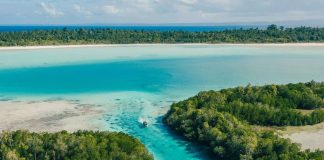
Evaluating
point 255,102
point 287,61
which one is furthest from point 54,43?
point 255,102

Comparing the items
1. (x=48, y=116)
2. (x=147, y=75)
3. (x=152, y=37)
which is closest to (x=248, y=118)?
(x=48, y=116)

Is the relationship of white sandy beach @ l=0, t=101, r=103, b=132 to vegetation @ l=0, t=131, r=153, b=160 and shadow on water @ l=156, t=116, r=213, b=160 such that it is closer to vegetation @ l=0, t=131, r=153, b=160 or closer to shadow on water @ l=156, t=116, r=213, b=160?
shadow on water @ l=156, t=116, r=213, b=160

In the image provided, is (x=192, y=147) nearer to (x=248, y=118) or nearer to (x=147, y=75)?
(x=248, y=118)

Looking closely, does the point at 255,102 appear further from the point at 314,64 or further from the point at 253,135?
the point at 314,64

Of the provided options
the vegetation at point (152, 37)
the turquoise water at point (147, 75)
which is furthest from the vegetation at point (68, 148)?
the vegetation at point (152, 37)

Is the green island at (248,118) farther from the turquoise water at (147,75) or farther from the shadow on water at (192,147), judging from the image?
the turquoise water at (147,75)

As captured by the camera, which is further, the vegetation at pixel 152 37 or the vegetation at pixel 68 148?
the vegetation at pixel 152 37

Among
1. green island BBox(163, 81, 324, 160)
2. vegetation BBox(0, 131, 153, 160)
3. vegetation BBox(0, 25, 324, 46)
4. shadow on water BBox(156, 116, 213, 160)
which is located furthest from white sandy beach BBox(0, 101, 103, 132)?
vegetation BBox(0, 25, 324, 46)
